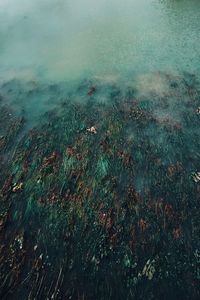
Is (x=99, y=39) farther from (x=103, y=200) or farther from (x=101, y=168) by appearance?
Answer: (x=103, y=200)

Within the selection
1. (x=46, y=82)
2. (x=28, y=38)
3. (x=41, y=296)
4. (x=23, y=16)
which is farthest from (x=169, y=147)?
(x=23, y=16)

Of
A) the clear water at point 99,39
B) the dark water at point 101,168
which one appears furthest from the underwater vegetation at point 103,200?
the clear water at point 99,39

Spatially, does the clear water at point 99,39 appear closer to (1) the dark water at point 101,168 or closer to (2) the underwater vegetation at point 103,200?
(1) the dark water at point 101,168

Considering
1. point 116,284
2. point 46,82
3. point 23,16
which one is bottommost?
point 116,284

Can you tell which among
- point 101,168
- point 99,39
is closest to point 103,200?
point 101,168

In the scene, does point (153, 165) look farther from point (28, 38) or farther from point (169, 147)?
point (28, 38)
